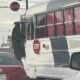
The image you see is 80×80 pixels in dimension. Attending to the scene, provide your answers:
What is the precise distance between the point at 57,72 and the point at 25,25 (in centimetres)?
568

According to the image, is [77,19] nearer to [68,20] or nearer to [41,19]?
[68,20]

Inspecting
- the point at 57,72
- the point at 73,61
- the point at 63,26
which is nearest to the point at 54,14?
the point at 63,26

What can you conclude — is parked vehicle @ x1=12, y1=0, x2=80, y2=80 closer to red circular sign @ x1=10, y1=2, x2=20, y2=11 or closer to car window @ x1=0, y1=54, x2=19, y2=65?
car window @ x1=0, y1=54, x2=19, y2=65

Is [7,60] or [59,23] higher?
[59,23]

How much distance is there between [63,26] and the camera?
54.7ft

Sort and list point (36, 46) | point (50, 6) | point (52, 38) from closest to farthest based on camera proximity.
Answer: point (52, 38) < point (50, 6) < point (36, 46)

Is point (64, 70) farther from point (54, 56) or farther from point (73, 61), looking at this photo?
point (73, 61)

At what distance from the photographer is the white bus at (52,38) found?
51.7 ft

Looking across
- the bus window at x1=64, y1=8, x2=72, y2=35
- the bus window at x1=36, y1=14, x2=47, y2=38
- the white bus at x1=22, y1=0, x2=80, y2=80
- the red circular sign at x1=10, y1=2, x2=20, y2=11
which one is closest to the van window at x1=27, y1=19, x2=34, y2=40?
the white bus at x1=22, y1=0, x2=80, y2=80

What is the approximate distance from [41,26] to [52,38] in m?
1.45

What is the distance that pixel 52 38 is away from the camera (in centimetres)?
1741

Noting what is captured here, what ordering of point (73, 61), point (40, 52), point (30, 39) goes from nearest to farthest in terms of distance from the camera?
1. point (73, 61)
2. point (40, 52)
3. point (30, 39)

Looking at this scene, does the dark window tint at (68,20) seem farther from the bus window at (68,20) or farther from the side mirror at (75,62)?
the side mirror at (75,62)

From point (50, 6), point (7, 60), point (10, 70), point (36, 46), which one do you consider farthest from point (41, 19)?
point (10, 70)
